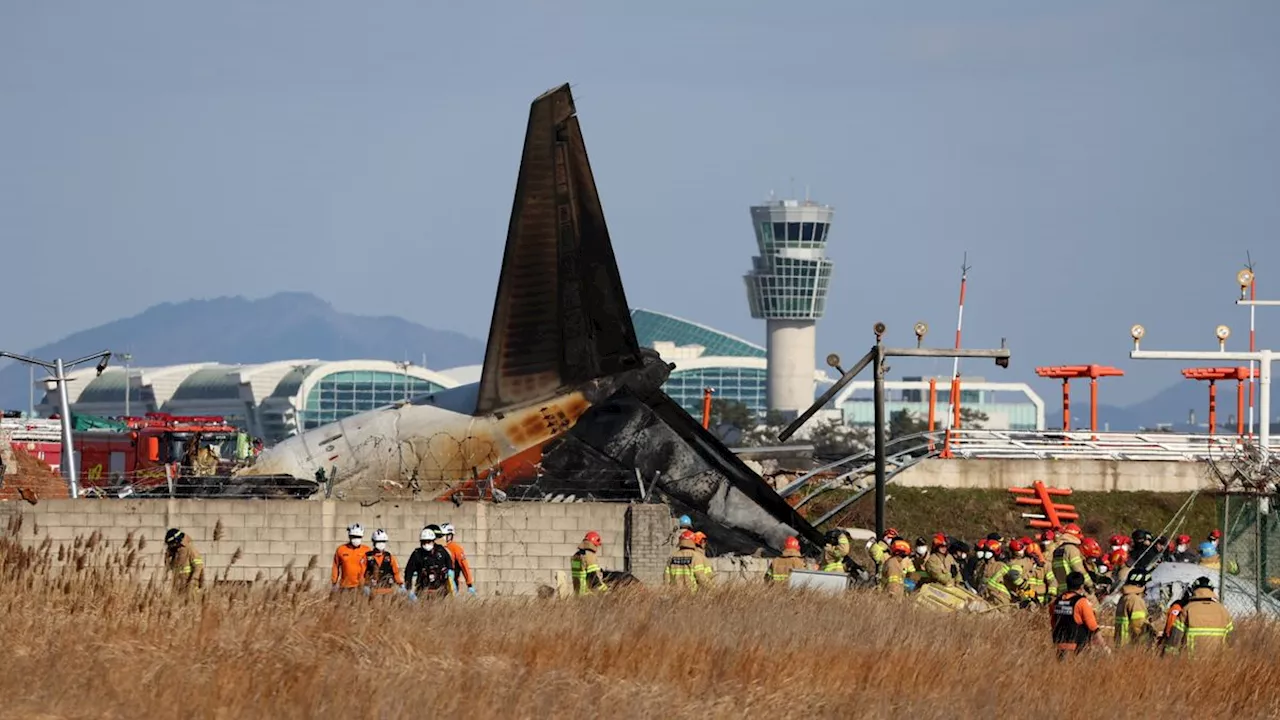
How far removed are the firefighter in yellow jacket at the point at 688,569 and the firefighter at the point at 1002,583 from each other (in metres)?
4.11

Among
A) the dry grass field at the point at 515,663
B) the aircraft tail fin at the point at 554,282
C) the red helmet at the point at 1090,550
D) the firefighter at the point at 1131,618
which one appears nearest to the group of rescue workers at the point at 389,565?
the dry grass field at the point at 515,663

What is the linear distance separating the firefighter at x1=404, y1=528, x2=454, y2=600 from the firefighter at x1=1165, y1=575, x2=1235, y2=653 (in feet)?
29.2

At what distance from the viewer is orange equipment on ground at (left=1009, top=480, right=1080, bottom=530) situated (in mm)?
49062

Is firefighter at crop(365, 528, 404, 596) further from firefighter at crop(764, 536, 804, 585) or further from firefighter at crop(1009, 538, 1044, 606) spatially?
firefighter at crop(1009, 538, 1044, 606)

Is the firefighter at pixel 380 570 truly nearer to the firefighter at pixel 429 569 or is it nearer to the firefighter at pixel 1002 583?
the firefighter at pixel 429 569

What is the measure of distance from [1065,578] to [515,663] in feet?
38.3

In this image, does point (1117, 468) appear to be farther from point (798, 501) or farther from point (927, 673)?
point (927, 673)

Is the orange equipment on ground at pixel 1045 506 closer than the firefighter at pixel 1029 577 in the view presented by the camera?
No

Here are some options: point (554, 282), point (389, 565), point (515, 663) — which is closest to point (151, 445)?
point (554, 282)

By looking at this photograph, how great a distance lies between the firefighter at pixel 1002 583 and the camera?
29500 mm

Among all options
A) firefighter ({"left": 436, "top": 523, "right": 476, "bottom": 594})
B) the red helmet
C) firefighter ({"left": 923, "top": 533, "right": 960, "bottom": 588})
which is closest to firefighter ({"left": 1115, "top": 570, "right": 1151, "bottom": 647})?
firefighter ({"left": 923, "top": 533, "right": 960, "bottom": 588})

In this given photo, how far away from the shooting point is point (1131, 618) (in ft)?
76.6

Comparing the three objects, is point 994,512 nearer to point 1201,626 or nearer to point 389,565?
point 389,565

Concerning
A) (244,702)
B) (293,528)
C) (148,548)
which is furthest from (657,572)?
(244,702)
